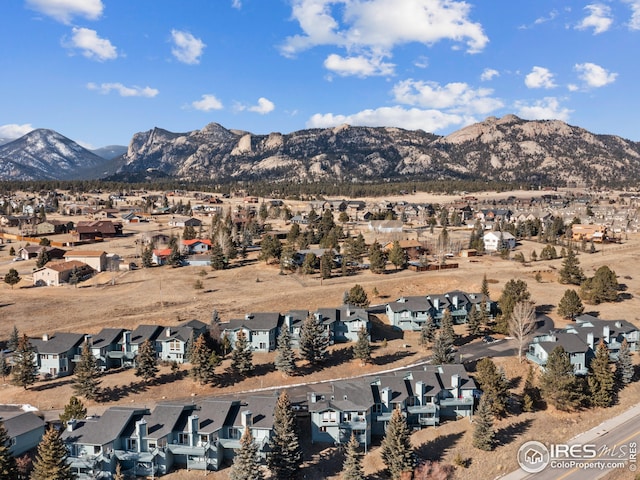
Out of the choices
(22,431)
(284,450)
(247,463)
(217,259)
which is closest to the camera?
(247,463)

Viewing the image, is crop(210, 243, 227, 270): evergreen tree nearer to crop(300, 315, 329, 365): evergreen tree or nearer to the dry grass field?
the dry grass field

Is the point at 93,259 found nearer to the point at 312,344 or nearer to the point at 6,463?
the point at 312,344

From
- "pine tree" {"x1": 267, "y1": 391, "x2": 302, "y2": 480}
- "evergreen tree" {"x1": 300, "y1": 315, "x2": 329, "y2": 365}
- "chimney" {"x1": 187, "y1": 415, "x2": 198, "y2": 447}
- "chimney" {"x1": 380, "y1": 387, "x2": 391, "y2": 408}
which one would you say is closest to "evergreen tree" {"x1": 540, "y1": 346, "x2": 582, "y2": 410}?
"chimney" {"x1": 380, "y1": 387, "x2": 391, "y2": 408}

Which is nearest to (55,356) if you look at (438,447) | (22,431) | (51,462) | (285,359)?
(22,431)

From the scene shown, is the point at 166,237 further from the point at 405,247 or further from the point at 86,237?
the point at 405,247

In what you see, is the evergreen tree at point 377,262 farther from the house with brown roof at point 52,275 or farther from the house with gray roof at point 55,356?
the house with brown roof at point 52,275

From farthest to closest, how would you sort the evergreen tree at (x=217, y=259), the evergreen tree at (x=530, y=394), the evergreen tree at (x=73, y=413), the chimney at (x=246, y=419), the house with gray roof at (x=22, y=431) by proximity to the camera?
the evergreen tree at (x=217, y=259) < the evergreen tree at (x=530, y=394) < the evergreen tree at (x=73, y=413) < the chimney at (x=246, y=419) < the house with gray roof at (x=22, y=431)

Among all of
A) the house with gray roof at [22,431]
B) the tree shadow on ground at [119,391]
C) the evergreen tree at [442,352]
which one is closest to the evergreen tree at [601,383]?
the evergreen tree at [442,352]
